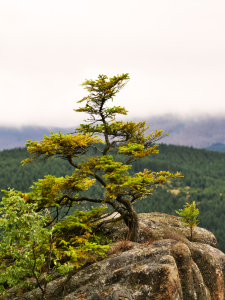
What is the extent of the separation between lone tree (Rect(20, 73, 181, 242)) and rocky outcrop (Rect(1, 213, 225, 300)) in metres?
3.23

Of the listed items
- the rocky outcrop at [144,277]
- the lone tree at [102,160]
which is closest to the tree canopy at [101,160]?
the lone tree at [102,160]

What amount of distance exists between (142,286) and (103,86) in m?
11.4

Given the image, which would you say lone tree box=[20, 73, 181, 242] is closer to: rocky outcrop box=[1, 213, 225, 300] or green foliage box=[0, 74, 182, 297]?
green foliage box=[0, 74, 182, 297]

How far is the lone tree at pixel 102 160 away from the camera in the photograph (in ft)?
38.1

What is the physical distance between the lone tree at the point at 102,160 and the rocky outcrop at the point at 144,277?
3.23 m

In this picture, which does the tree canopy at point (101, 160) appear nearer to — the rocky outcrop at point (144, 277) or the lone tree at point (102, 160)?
the lone tree at point (102, 160)

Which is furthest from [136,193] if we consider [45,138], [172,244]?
[45,138]

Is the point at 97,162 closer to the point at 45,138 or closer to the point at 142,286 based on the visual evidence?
the point at 45,138

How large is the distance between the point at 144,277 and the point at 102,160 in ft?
20.1

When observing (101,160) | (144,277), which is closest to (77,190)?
(101,160)

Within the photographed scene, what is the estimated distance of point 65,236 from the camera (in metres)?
13.6

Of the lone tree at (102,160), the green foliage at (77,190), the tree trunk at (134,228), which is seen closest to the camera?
the green foliage at (77,190)

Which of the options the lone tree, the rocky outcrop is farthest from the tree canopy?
the rocky outcrop

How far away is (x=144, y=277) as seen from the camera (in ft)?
31.6
